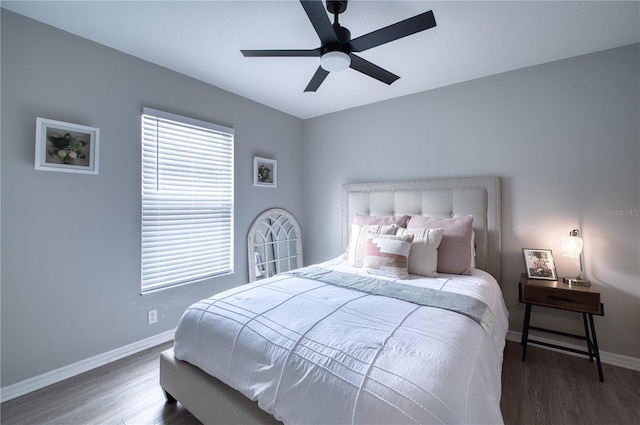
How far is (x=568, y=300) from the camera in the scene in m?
2.06

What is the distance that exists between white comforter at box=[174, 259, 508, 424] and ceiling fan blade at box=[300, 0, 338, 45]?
155cm

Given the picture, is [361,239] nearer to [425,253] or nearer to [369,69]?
[425,253]

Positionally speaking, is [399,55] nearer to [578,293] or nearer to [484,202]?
[484,202]

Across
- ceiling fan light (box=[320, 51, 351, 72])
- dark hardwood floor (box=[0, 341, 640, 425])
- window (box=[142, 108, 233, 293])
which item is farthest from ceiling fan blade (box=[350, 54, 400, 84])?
dark hardwood floor (box=[0, 341, 640, 425])

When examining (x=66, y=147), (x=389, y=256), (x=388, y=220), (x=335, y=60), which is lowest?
(x=389, y=256)

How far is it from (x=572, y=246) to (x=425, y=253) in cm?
116

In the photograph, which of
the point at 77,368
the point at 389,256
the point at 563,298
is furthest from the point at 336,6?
the point at 77,368

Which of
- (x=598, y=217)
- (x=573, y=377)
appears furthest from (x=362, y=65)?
→ (x=573, y=377)

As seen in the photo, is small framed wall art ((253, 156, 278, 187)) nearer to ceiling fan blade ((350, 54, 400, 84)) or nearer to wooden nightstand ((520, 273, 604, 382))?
ceiling fan blade ((350, 54, 400, 84))

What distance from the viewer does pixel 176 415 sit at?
5.37ft

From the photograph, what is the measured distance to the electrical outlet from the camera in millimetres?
2445

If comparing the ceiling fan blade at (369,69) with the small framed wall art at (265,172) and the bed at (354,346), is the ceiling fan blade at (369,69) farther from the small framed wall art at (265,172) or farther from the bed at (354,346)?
the small framed wall art at (265,172)

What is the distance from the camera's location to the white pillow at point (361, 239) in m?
2.48

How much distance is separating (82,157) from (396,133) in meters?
3.04
